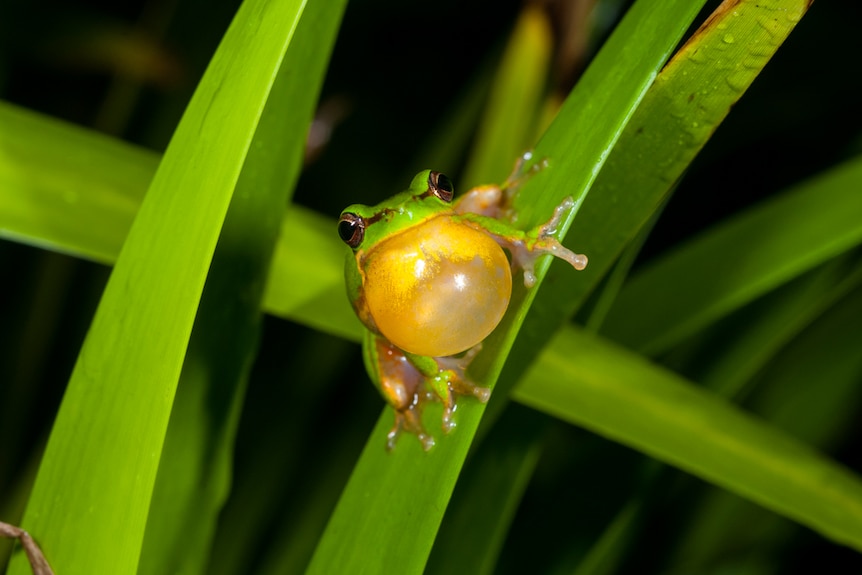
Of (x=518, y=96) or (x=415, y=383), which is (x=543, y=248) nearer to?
(x=415, y=383)

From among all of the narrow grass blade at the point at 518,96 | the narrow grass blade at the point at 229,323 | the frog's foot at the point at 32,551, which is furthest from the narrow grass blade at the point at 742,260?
the frog's foot at the point at 32,551

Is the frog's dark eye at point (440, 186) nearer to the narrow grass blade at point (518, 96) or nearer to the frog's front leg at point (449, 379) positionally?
the frog's front leg at point (449, 379)

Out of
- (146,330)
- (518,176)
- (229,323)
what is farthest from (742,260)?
(146,330)

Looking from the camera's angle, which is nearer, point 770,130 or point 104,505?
point 104,505

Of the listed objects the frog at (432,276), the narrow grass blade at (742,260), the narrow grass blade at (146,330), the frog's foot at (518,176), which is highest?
the narrow grass blade at (742,260)

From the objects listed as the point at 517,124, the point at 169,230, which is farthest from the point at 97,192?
the point at 517,124

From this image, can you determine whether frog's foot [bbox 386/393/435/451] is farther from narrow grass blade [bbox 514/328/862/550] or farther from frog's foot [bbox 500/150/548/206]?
frog's foot [bbox 500/150/548/206]

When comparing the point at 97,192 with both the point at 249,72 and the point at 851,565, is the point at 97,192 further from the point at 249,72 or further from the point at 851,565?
the point at 851,565
